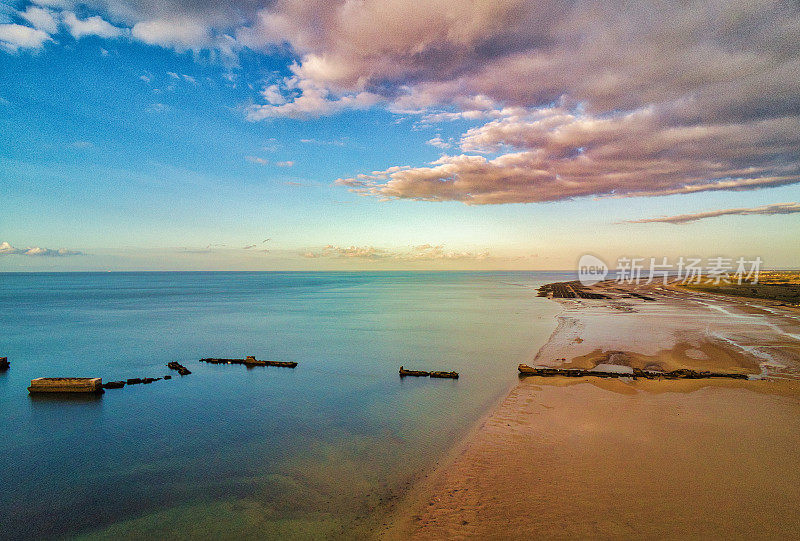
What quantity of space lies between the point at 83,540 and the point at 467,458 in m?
14.1

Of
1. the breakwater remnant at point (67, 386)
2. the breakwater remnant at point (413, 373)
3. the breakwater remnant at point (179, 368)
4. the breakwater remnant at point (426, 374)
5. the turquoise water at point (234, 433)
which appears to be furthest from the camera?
the breakwater remnant at point (179, 368)

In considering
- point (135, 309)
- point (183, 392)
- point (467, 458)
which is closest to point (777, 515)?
point (467, 458)

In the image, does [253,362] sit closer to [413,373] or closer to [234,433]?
[234,433]

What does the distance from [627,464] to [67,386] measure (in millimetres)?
35134

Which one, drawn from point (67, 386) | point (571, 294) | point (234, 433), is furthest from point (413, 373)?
point (571, 294)

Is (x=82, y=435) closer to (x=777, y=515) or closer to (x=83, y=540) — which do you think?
(x=83, y=540)

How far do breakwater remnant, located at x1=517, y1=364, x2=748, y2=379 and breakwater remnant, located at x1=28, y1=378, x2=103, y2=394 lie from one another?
31.8m

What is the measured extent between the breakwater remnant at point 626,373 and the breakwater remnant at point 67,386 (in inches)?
1253

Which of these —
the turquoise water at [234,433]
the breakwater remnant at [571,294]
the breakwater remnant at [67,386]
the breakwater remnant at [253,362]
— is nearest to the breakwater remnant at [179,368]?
the turquoise water at [234,433]

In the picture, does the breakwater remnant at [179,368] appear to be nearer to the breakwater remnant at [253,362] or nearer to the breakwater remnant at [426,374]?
the breakwater remnant at [253,362]

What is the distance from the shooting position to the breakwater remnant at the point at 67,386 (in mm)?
25906

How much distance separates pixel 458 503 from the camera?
1300 cm

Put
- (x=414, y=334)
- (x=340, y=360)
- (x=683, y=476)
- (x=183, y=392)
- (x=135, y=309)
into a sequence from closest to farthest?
(x=683, y=476), (x=183, y=392), (x=340, y=360), (x=414, y=334), (x=135, y=309)

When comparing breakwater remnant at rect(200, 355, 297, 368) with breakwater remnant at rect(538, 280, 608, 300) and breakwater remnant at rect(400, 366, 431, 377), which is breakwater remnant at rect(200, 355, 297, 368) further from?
breakwater remnant at rect(538, 280, 608, 300)
